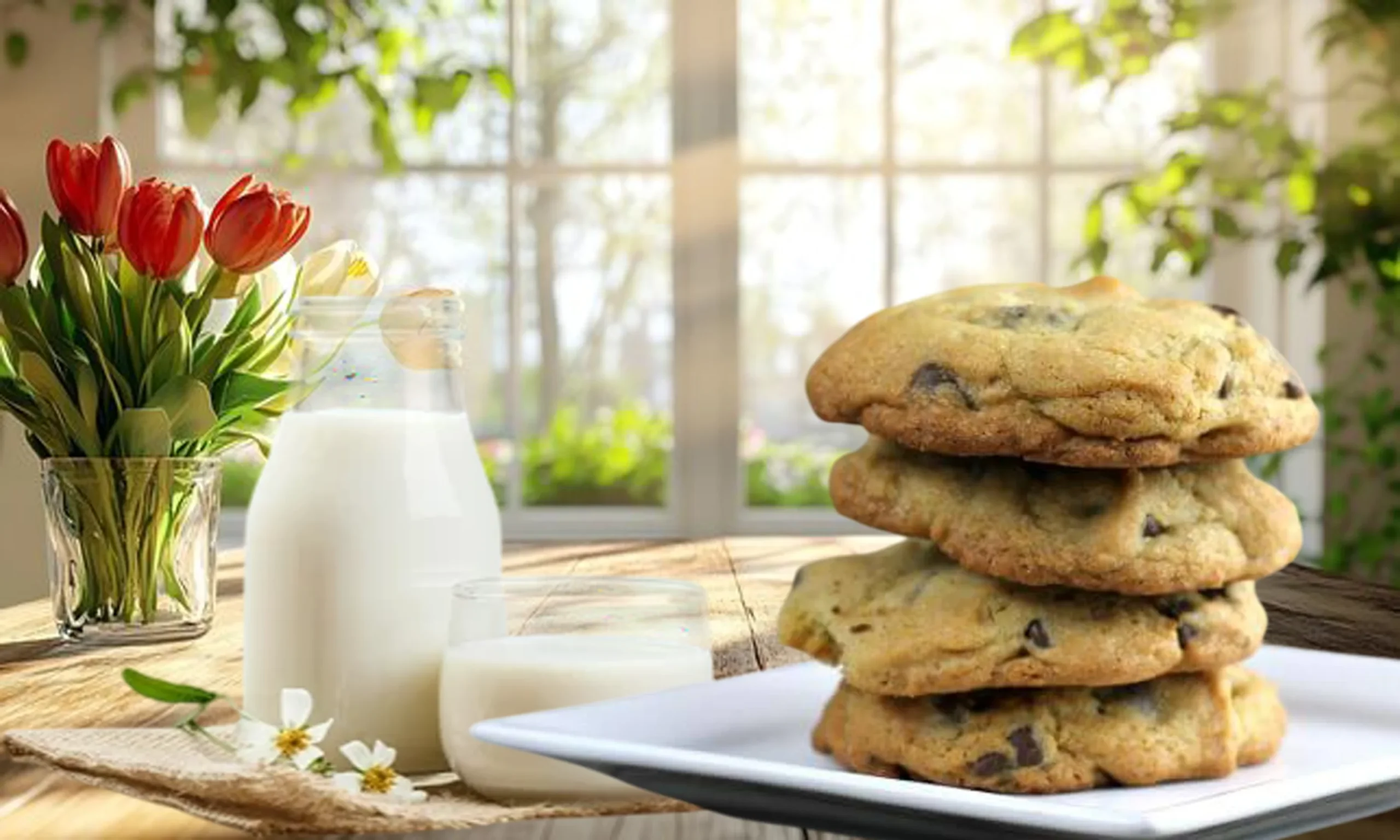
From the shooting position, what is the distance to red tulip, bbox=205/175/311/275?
101cm

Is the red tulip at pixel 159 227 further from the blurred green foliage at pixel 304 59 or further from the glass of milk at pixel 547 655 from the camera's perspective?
the blurred green foliage at pixel 304 59

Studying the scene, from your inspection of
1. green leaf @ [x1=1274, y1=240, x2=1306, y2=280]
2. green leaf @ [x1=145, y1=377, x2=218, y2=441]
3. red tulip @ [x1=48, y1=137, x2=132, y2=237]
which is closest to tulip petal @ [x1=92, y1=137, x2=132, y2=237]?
red tulip @ [x1=48, y1=137, x2=132, y2=237]

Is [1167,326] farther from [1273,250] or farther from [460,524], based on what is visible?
[1273,250]

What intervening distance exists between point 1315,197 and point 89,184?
2291 millimetres

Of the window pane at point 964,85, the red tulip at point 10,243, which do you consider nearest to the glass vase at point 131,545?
the red tulip at point 10,243

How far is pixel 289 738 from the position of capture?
74 cm

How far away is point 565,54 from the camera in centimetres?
295

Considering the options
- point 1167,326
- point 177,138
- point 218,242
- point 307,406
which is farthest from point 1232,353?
point 177,138

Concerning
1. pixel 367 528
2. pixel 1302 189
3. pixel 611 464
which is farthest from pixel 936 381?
pixel 1302 189

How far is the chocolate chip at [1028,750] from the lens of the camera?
722 millimetres

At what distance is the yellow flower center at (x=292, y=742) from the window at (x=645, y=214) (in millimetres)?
2164

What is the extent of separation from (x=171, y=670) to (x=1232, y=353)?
624 millimetres

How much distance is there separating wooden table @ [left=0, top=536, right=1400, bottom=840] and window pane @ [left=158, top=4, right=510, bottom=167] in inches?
41.3

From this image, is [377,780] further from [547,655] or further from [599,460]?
[599,460]
